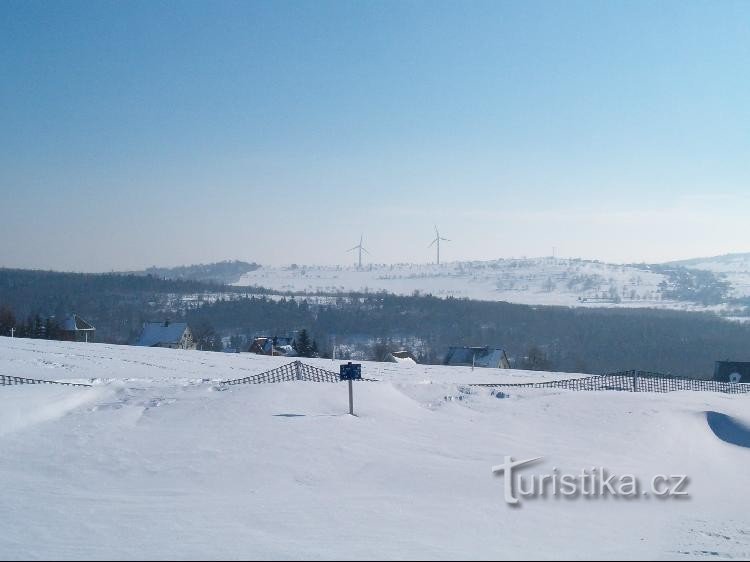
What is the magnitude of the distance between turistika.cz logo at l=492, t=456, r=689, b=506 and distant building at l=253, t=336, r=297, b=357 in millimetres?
48018

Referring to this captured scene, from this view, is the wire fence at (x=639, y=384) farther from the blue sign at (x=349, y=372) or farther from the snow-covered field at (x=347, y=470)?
the blue sign at (x=349, y=372)

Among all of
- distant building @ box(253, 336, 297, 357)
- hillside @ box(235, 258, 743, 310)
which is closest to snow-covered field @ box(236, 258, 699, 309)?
hillside @ box(235, 258, 743, 310)

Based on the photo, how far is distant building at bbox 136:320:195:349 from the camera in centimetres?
5822

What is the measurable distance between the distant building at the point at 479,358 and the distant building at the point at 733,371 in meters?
15.9

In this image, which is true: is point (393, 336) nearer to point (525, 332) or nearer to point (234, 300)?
point (525, 332)

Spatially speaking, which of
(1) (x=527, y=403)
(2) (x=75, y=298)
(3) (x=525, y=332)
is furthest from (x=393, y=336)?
(1) (x=527, y=403)

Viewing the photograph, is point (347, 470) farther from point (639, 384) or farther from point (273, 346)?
A: point (273, 346)

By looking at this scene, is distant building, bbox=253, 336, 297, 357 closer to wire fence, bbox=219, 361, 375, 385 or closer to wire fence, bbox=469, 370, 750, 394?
wire fence, bbox=219, 361, 375, 385

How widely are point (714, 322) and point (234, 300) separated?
2651 inches

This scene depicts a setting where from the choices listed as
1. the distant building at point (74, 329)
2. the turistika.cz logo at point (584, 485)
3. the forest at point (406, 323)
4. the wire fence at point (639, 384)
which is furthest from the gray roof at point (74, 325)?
the turistika.cz logo at point (584, 485)

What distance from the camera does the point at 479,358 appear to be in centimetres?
5209

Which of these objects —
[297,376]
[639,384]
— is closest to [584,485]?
[297,376]

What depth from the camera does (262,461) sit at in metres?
10.3

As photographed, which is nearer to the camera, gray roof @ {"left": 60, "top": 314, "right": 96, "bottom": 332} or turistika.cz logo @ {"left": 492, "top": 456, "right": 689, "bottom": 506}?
turistika.cz logo @ {"left": 492, "top": 456, "right": 689, "bottom": 506}
